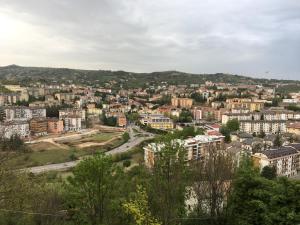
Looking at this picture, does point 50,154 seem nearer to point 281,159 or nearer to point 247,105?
point 281,159

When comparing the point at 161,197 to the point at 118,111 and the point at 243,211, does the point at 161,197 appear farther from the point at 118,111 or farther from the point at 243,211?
the point at 118,111

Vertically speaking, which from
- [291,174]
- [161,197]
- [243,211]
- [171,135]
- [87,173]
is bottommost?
[291,174]

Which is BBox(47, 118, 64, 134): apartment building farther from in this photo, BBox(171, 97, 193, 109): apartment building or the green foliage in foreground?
the green foliage in foreground

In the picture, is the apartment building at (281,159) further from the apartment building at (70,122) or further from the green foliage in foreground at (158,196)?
the apartment building at (70,122)

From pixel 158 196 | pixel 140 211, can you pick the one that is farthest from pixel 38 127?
pixel 140 211

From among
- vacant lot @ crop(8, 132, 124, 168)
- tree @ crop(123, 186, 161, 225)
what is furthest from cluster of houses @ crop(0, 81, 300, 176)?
tree @ crop(123, 186, 161, 225)

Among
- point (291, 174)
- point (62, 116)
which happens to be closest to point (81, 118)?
point (62, 116)

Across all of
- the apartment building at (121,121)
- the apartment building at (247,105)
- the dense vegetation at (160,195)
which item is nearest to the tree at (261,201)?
the dense vegetation at (160,195)
